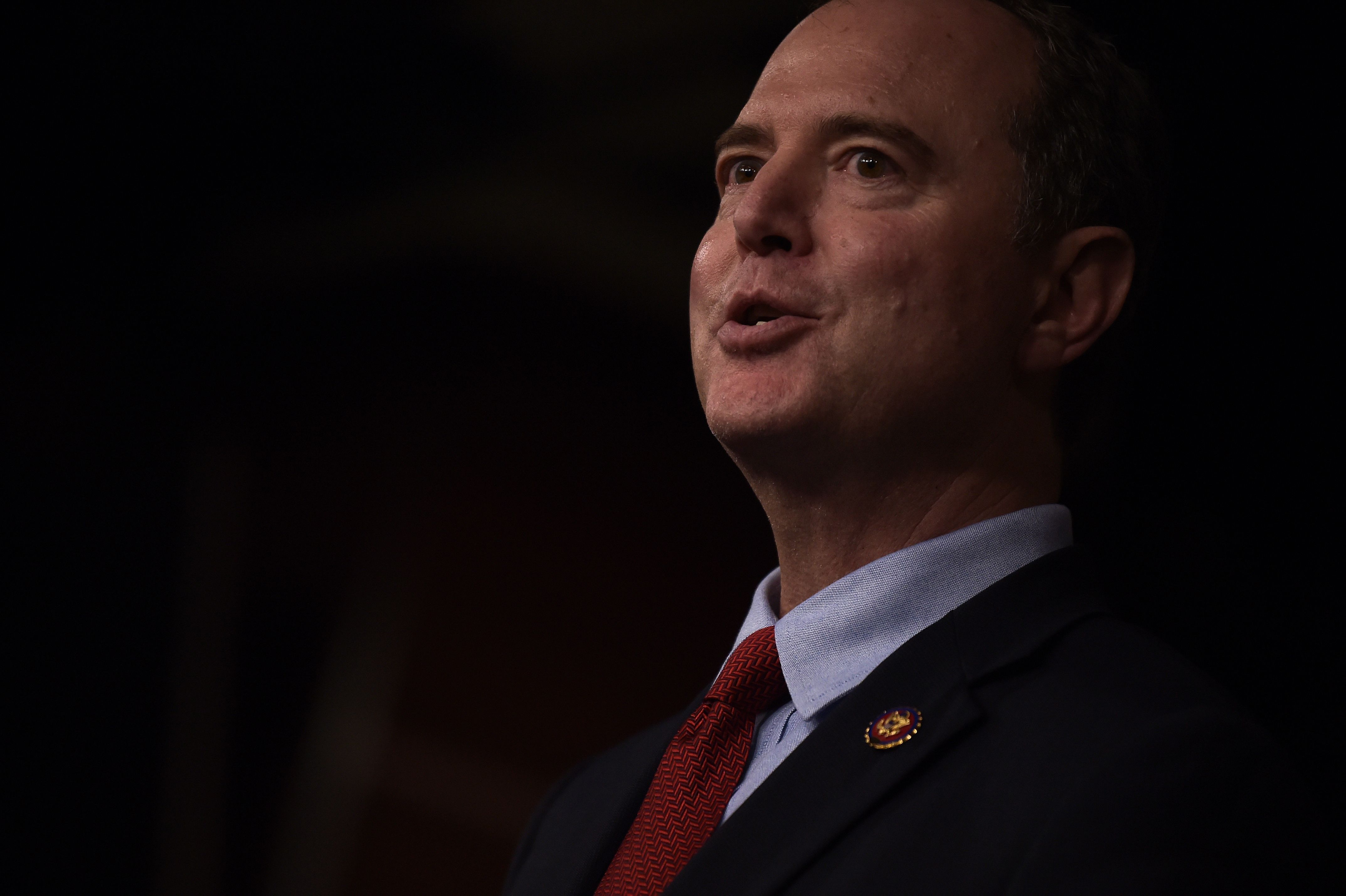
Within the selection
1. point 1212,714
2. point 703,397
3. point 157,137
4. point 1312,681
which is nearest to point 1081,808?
point 1212,714

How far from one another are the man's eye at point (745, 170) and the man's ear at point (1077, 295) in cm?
39

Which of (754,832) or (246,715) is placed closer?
(754,832)

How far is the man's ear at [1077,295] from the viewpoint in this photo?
4.43ft

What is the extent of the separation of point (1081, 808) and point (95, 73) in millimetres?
2550

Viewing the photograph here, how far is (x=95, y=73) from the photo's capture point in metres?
2.58

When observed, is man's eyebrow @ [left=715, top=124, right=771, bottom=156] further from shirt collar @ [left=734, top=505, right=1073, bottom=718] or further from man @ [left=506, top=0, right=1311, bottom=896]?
shirt collar @ [left=734, top=505, right=1073, bottom=718]

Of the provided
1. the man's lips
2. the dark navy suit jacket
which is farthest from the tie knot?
the man's lips

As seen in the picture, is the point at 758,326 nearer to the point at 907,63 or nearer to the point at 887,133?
the point at 887,133

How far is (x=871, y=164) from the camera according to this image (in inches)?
52.5

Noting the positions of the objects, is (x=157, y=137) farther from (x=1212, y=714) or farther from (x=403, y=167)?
(x=1212, y=714)

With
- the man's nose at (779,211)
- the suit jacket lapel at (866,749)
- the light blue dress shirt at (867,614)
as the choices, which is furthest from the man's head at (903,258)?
the suit jacket lapel at (866,749)

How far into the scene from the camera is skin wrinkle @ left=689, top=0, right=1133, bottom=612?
125cm

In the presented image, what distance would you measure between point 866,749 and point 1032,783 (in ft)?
0.51

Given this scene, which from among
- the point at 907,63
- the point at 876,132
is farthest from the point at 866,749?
the point at 907,63
